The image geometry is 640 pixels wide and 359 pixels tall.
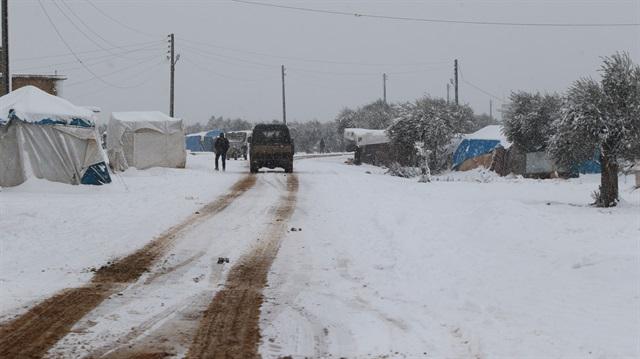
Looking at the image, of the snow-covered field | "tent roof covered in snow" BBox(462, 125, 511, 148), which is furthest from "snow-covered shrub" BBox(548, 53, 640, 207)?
"tent roof covered in snow" BBox(462, 125, 511, 148)

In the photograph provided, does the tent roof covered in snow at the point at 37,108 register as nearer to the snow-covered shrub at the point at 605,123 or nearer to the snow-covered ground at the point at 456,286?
the snow-covered ground at the point at 456,286

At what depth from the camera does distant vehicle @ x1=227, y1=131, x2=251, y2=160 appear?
50.7 metres

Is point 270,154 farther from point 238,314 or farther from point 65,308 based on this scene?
point 238,314

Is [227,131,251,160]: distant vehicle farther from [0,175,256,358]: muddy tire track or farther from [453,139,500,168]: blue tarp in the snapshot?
[0,175,256,358]: muddy tire track

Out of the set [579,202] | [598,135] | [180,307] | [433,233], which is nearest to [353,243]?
[433,233]

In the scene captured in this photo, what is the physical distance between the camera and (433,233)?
1167 cm

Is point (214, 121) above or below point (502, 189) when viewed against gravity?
above

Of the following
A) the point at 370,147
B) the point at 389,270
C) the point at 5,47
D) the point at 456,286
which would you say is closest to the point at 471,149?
the point at 370,147

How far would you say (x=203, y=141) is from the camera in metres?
75.8

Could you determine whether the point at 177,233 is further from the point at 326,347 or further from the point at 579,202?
the point at 579,202

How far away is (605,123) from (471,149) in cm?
2265

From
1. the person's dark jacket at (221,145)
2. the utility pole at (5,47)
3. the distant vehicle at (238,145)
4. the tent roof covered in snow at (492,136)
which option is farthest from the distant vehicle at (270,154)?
the distant vehicle at (238,145)

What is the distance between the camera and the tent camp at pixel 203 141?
74081mm

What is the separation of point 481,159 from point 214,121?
334 ft
